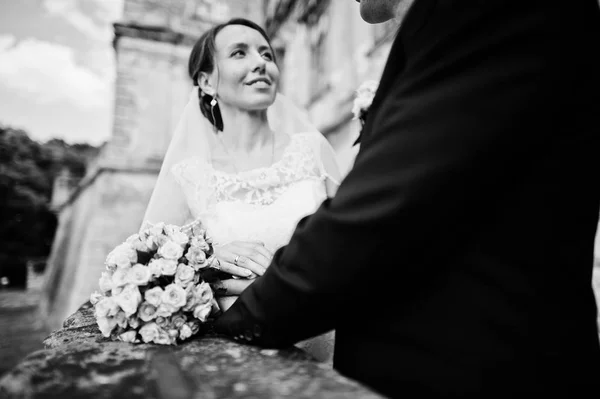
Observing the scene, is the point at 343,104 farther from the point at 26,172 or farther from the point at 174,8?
the point at 26,172

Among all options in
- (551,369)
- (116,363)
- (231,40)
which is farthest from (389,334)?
(231,40)

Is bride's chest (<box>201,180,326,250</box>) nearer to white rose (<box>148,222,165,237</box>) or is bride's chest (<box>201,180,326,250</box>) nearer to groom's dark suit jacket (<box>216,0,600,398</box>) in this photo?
white rose (<box>148,222,165,237</box>)

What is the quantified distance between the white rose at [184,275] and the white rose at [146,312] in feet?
0.34

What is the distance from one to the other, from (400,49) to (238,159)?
1.61 m

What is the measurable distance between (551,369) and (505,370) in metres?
0.11

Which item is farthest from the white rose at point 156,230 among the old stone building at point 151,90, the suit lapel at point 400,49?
the old stone building at point 151,90

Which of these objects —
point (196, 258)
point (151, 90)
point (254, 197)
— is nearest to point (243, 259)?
point (196, 258)

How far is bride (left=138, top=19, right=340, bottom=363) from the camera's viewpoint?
7.07 ft

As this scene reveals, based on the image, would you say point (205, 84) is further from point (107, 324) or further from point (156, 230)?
point (107, 324)

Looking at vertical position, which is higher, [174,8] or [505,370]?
[174,8]

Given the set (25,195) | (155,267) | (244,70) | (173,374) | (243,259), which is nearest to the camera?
(173,374)

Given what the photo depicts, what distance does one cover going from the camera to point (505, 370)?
752 millimetres

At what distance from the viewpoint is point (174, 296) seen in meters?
1.14

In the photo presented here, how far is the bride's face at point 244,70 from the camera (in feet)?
7.58
